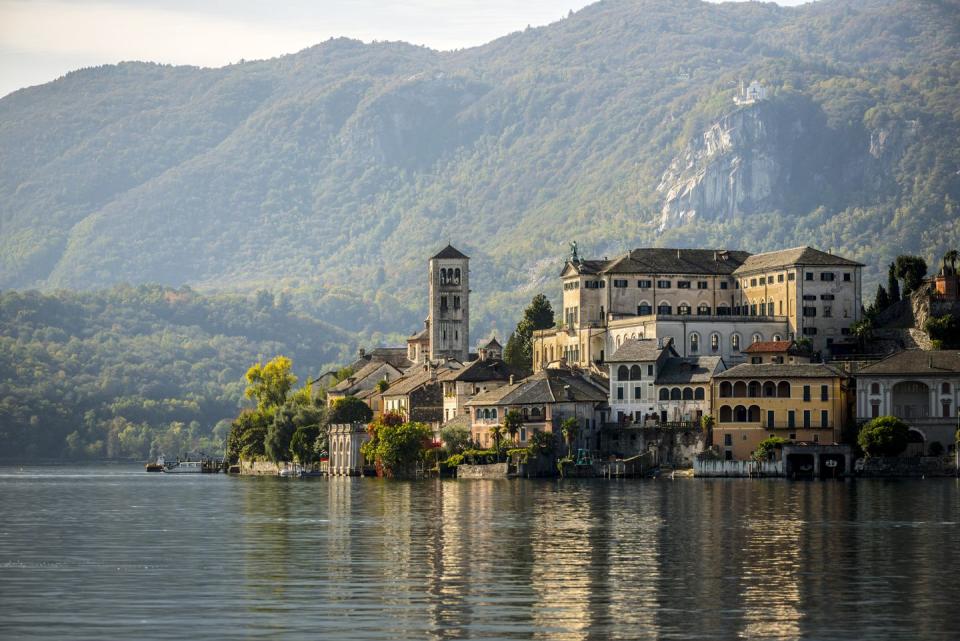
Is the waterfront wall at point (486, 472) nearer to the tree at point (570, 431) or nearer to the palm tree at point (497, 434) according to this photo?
the palm tree at point (497, 434)

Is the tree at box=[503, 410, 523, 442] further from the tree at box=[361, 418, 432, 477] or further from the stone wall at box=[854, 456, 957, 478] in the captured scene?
the stone wall at box=[854, 456, 957, 478]

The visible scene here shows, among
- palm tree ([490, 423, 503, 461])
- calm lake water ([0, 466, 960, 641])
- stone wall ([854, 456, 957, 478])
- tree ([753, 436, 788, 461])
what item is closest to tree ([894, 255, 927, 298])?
tree ([753, 436, 788, 461])

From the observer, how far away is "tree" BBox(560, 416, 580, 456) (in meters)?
165

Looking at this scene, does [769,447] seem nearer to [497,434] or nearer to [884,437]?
[884,437]

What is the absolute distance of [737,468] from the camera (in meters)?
156

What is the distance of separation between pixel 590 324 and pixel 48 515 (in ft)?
304

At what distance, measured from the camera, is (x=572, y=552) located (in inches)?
2995

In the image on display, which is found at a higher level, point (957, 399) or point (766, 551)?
point (957, 399)

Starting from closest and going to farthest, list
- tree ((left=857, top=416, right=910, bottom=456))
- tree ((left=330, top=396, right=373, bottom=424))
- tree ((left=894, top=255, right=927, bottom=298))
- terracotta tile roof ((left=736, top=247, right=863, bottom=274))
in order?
1. tree ((left=857, top=416, right=910, bottom=456))
2. terracotta tile roof ((left=736, top=247, right=863, bottom=274))
3. tree ((left=894, top=255, right=927, bottom=298))
4. tree ((left=330, top=396, right=373, bottom=424))

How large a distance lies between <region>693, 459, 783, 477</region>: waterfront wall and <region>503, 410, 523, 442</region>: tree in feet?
56.5

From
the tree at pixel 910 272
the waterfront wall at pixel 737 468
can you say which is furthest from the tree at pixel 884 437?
the tree at pixel 910 272

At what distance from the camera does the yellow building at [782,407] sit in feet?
525

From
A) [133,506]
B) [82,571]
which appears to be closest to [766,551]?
[82,571]

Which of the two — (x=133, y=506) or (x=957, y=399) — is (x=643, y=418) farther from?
(x=133, y=506)
